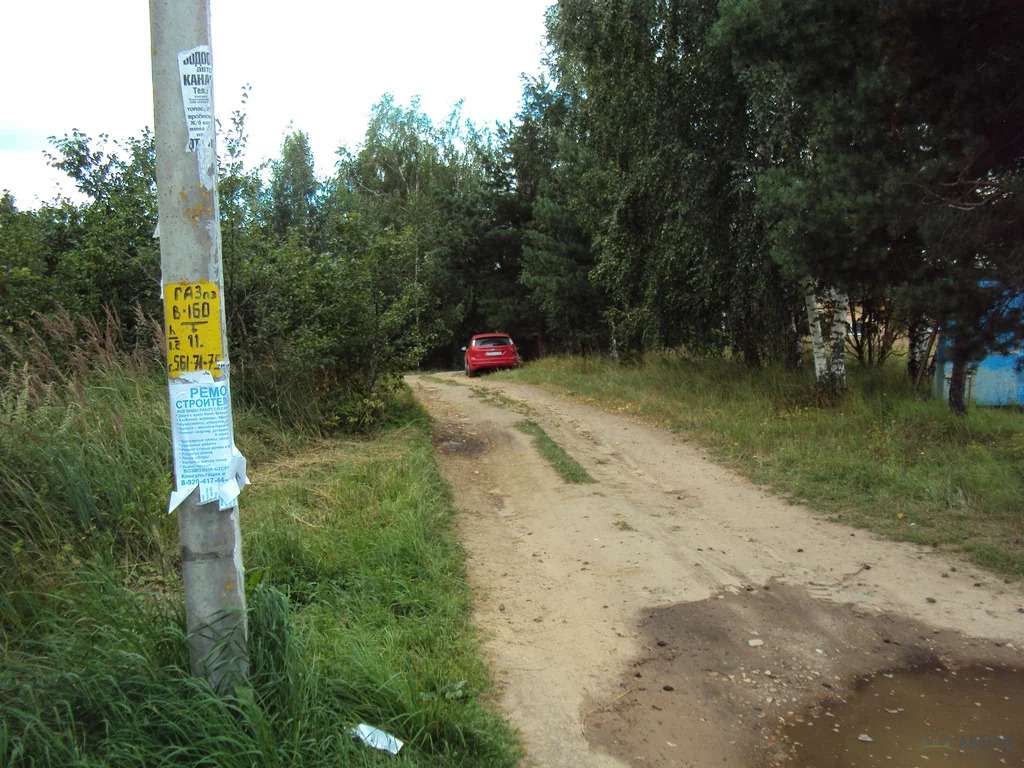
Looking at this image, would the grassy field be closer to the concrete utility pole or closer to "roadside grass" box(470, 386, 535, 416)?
the concrete utility pole

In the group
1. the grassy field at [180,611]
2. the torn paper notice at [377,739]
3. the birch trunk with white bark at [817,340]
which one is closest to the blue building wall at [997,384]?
the birch trunk with white bark at [817,340]

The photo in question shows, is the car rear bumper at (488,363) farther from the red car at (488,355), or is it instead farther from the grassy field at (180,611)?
the grassy field at (180,611)

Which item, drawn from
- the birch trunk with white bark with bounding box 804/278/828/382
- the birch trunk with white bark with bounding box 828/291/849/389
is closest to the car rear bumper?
the birch trunk with white bark with bounding box 804/278/828/382

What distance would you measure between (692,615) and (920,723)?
1.58 m

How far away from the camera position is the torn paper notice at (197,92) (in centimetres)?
306

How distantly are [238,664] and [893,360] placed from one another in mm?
17219

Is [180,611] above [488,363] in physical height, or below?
below

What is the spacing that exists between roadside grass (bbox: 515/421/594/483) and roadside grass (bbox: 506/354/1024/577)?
6.62 ft

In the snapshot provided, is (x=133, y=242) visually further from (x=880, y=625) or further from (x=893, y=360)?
(x=893, y=360)

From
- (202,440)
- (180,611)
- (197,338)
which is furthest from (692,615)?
(197,338)

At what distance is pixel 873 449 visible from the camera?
923cm

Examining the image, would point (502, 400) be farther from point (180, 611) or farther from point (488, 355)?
point (180, 611)

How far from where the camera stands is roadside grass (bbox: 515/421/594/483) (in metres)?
9.27

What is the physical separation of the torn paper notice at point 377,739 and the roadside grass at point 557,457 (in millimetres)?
5986
